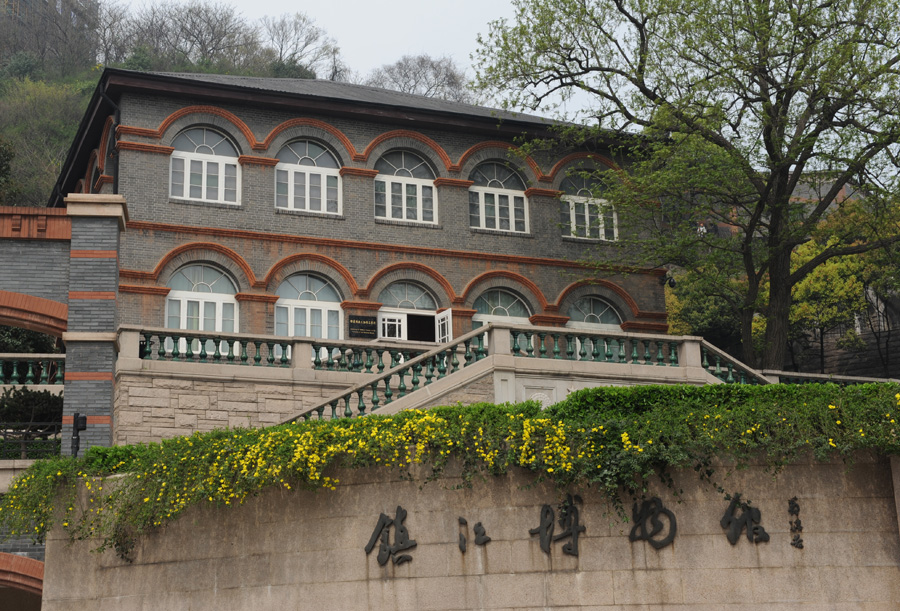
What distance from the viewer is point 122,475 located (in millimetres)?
15398

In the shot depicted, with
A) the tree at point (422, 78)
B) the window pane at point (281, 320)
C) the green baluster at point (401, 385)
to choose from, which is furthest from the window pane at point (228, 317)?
the tree at point (422, 78)

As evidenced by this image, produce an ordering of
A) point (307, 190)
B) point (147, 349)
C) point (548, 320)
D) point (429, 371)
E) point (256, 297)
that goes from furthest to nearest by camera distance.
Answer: point (548, 320)
point (307, 190)
point (256, 297)
point (147, 349)
point (429, 371)

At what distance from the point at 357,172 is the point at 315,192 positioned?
1149 millimetres

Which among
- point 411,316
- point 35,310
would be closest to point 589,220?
point 411,316

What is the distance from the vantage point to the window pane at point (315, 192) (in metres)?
26.4

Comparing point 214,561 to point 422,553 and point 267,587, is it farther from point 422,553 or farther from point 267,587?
point 422,553

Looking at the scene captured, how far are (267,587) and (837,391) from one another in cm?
779

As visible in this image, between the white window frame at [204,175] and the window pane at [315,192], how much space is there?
173 centimetres

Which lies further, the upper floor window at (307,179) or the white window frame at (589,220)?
the white window frame at (589,220)

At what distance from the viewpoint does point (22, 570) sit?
16812mm

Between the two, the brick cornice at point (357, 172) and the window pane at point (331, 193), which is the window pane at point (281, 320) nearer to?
the window pane at point (331, 193)

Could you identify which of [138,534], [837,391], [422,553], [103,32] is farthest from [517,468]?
[103,32]

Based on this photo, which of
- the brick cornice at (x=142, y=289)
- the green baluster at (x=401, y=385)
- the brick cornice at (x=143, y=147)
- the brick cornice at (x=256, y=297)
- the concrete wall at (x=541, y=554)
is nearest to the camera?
the concrete wall at (x=541, y=554)

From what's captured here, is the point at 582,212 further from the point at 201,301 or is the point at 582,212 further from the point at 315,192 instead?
the point at 201,301
